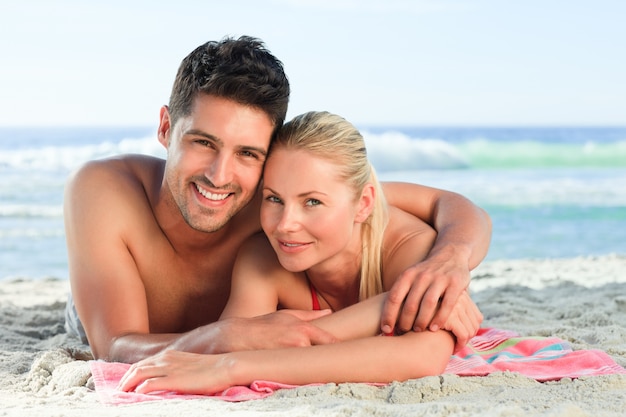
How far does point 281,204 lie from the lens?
316 centimetres

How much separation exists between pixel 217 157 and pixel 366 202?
0.66m

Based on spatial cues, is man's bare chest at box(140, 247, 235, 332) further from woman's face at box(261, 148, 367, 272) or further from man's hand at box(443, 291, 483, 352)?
man's hand at box(443, 291, 483, 352)

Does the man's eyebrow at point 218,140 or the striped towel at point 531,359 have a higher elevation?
the man's eyebrow at point 218,140

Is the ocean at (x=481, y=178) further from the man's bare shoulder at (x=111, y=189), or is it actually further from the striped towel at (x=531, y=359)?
the striped towel at (x=531, y=359)

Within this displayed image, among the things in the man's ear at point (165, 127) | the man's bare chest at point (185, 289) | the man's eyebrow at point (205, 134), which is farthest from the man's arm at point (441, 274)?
the man's ear at point (165, 127)

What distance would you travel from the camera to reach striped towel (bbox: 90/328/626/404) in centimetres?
266

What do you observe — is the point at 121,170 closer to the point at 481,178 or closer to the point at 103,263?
the point at 103,263

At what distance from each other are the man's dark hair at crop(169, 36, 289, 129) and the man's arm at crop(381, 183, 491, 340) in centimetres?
89

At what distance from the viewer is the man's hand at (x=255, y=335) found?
284 cm

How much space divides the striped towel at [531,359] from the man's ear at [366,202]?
704 mm

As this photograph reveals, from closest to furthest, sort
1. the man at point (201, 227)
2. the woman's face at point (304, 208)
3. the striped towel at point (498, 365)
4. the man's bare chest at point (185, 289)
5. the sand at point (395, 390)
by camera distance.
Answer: the sand at point (395, 390) < the striped towel at point (498, 365) < the man at point (201, 227) < the woman's face at point (304, 208) < the man's bare chest at point (185, 289)

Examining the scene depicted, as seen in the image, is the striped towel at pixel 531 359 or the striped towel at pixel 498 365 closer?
the striped towel at pixel 498 365

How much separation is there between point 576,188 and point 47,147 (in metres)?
14.6

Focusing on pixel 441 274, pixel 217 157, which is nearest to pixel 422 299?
pixel 441 274
